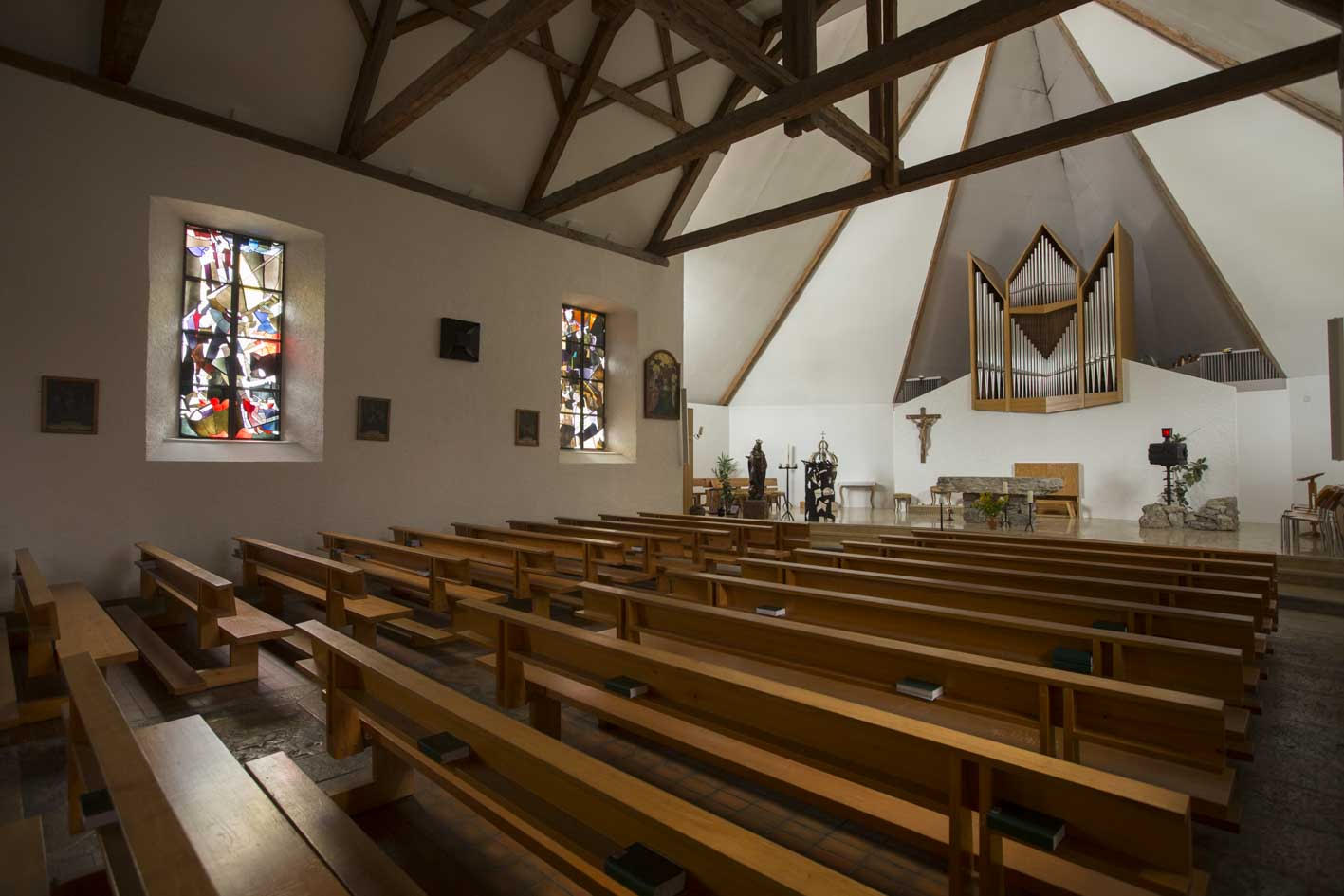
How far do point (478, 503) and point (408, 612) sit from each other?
3515mm

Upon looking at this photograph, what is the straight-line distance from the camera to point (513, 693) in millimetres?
2504

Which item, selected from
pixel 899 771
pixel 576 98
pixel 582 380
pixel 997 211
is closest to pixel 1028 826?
pixel 899 771

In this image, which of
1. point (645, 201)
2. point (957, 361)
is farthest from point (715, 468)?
point (645, 201)

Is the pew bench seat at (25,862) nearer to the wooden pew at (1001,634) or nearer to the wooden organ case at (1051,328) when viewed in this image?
the wooden pew at (1001,634)

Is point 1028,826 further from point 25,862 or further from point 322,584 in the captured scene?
point 322,584

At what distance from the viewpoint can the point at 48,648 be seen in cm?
311

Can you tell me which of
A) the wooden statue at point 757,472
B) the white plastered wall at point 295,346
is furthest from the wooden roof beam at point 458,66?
the wooden statue at point 757,472

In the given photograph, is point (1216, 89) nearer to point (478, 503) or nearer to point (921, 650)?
point (921, 650)

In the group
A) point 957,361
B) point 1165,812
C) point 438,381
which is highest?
point 957,361

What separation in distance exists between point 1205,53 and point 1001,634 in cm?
900

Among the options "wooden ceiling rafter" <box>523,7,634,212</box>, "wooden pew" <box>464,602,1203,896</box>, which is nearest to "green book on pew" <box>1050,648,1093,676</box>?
"wooden pew" <box>464,602,1203,896</box>

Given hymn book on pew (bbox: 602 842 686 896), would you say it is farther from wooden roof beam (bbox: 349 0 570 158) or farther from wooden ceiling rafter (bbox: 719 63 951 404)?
wooden ceiling rafter (bbox: 719 63 951 404)

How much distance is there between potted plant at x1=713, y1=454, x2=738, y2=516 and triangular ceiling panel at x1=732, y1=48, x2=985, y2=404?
1479 mm

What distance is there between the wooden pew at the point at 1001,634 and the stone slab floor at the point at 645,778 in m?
0.37
